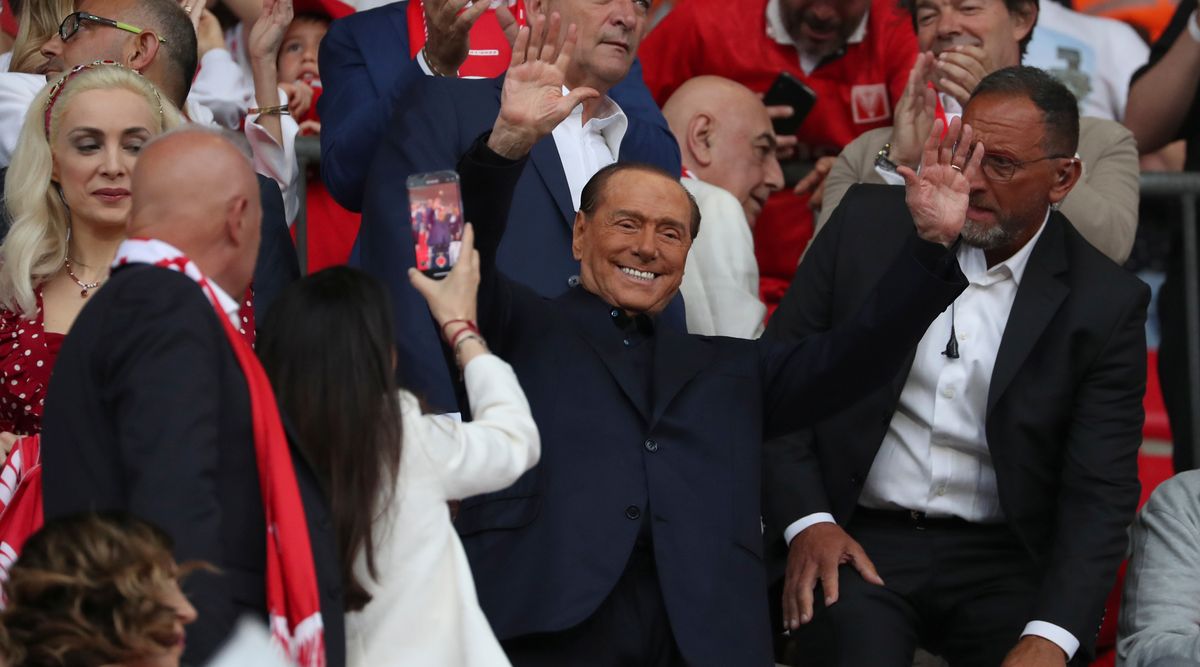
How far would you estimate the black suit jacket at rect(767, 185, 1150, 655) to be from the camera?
4.61 m

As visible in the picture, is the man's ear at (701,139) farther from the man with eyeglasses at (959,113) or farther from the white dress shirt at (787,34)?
the white dress shirt at (787,34)

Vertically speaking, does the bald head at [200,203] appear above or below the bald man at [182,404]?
above

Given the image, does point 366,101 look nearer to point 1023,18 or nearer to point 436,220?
point 436,220

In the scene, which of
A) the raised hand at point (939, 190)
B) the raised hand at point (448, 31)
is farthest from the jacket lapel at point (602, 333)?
the raised hand at point (939, 190)

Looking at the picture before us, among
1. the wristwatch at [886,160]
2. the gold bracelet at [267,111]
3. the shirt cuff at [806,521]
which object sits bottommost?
the shirt cuff at [806,521]

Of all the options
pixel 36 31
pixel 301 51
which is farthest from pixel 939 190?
pixel 301 51

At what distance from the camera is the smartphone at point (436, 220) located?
3.64m

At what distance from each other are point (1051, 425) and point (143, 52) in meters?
2.53

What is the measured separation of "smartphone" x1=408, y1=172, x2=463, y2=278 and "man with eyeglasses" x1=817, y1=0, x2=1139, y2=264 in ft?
6.61

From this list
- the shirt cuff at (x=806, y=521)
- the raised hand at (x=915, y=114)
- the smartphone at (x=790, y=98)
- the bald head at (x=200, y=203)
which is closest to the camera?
the bald head at (x=200, y=203)

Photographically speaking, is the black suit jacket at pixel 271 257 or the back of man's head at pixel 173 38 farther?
the back of man's head at pixel 173 38

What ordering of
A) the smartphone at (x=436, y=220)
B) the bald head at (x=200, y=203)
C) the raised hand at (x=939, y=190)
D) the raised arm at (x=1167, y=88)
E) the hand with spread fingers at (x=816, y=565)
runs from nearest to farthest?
the bald head at (x=200, y=203) < the smartphone at (x=436, y=220) < the raised hand at (x=939, y=190) < the hand with spread fingers at (x=816, y=565) < the raised arm at (x=1167, y=88)

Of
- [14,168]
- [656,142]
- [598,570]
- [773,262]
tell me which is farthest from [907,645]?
[14,168]

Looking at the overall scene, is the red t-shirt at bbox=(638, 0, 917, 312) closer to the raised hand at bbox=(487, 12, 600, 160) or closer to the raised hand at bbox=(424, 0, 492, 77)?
the raised hand at bbox=(424, 0, 492, 77)
